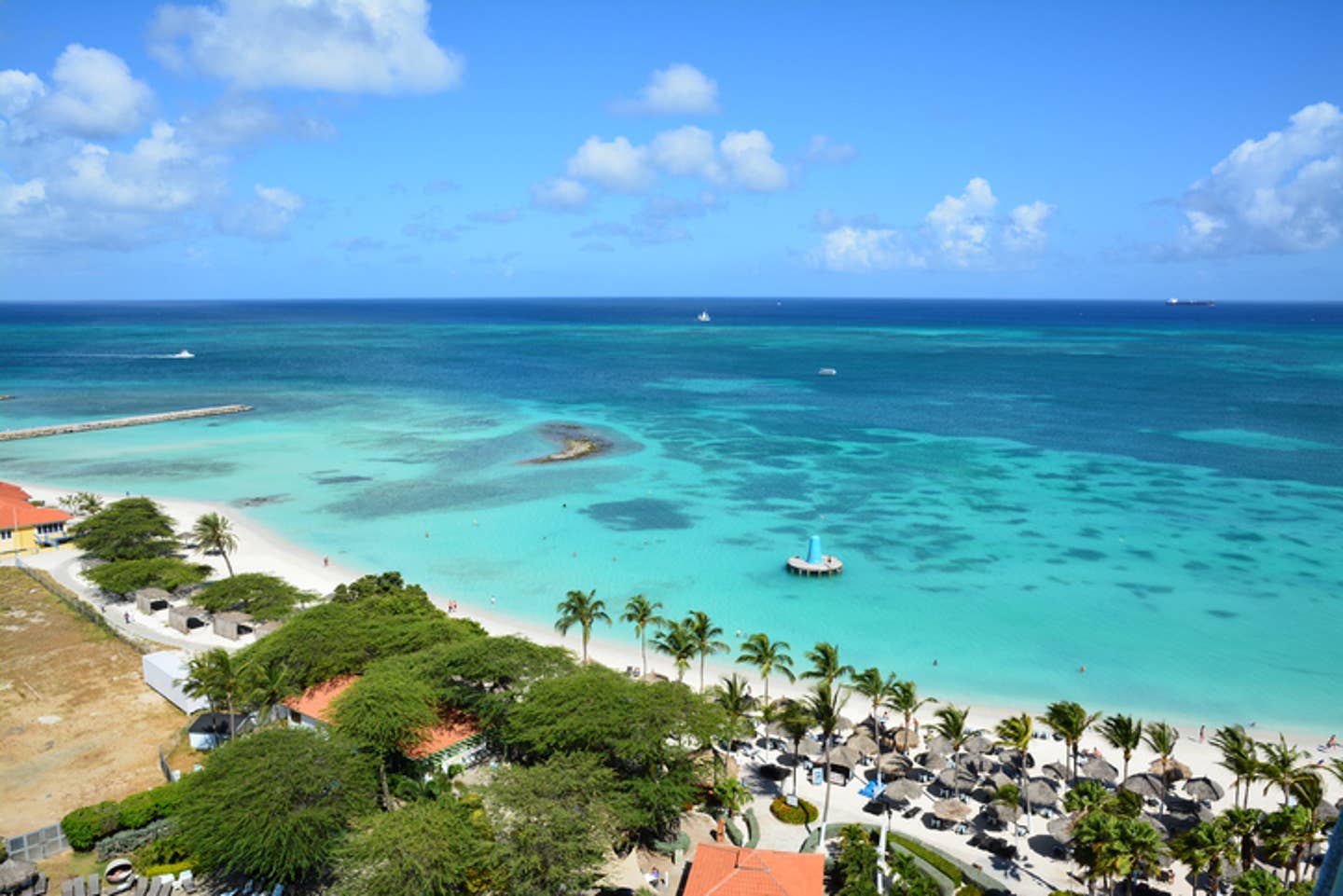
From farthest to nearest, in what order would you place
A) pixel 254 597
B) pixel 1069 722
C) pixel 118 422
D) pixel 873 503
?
pixel 118 422 < pixel 873 503 < pixel 254 597 < pixel 1069 722

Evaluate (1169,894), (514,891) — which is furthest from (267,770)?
(1169,894)

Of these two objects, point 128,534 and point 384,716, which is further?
point 128,534

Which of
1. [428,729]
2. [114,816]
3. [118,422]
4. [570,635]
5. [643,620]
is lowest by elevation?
[570,635]

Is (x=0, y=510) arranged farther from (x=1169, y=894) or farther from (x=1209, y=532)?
(x=1209, y=532)

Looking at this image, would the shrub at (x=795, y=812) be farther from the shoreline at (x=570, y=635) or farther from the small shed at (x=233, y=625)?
the small shed at (x=233, y=625)

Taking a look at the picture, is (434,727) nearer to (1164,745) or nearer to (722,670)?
(722,670)

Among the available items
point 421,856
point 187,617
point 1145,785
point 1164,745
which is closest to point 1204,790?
point 1145,785

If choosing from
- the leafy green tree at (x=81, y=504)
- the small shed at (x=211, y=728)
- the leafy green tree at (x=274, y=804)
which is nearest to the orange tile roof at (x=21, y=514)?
the leafy green tree at (x=81, y=504)

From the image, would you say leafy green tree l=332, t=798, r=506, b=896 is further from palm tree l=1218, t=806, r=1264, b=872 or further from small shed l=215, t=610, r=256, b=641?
small shed l=215, t=610, r=256, b=641
